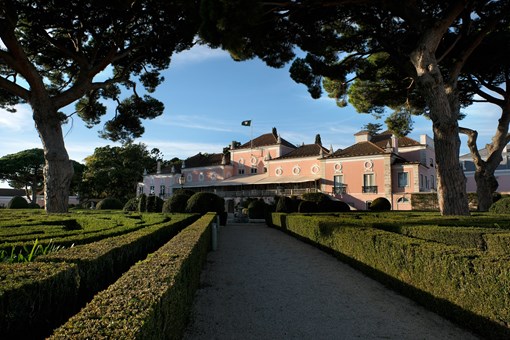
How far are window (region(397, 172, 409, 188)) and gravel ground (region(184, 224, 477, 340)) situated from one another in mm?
27137

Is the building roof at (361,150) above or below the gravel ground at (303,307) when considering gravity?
above

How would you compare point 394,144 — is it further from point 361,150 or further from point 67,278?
point 67,278

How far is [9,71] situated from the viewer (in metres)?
18.3

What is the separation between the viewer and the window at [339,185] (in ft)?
114

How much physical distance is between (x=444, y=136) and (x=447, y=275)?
8.22 meters

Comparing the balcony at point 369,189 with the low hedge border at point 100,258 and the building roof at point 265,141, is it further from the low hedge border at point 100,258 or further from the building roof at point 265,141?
the low hedge border at point 100,258

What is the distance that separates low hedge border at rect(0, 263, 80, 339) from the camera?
7.55 feet

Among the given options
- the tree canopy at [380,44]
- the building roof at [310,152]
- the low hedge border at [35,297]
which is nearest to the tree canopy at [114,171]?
the building roof at [310,152]

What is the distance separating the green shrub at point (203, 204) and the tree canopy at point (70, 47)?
6502 millimetres

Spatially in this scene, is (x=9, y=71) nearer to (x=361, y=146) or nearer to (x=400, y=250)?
(x=400, y=250)

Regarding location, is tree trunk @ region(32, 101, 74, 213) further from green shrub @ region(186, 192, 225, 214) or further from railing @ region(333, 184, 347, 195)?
railing @ region(333, 184, 347, 195)

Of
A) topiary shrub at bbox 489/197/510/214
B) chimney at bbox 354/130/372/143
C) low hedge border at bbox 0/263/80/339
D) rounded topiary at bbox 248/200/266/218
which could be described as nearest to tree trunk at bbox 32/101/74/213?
low hedge border at bbox 0/263/80/339

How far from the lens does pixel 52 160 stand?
48.9ft

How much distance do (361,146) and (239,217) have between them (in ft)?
58.5
